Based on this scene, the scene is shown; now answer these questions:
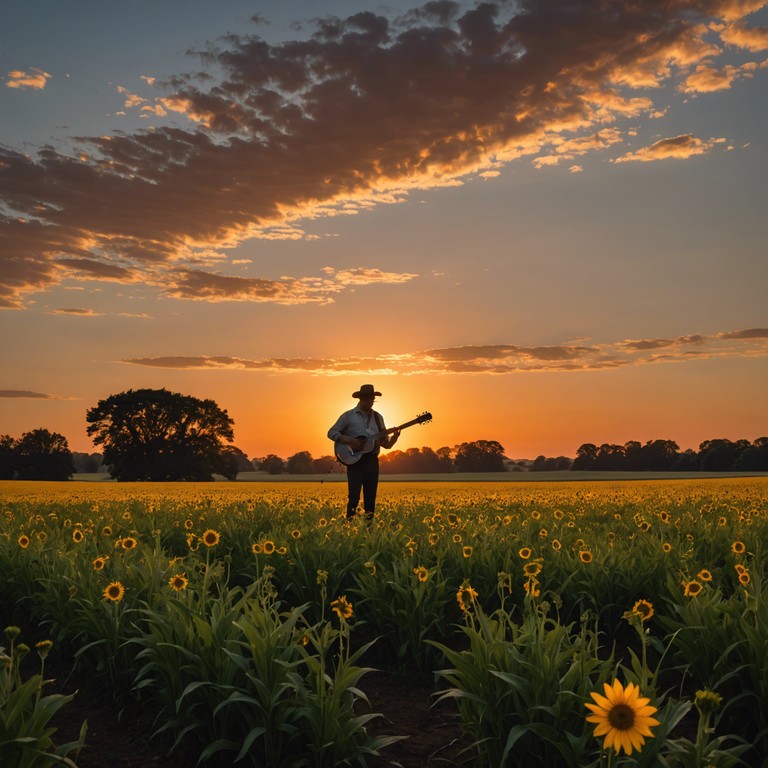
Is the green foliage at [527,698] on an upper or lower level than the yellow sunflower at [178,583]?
lower

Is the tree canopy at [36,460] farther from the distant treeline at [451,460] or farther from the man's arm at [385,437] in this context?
the man's arm at [385,437]

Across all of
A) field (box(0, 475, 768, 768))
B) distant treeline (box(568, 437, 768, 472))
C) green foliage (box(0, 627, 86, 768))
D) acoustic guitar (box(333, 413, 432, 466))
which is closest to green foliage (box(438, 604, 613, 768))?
field (box(0, 475, 768, 768))

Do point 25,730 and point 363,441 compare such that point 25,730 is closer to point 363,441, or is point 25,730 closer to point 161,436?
point 363,441

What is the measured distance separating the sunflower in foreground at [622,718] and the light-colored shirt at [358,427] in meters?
11.7

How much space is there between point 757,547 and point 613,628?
272 cm

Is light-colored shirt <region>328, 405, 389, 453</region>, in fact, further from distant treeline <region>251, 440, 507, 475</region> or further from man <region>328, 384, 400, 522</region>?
distant treeline <region>251, 440, 507, 475</region>

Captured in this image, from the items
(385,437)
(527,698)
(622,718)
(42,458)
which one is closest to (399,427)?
(385,437)

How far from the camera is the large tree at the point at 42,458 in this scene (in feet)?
292

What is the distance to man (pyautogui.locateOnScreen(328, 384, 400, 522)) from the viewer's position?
46.2 ft

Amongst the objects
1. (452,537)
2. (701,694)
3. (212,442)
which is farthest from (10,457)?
(701,694)

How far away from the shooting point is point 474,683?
14.8ft

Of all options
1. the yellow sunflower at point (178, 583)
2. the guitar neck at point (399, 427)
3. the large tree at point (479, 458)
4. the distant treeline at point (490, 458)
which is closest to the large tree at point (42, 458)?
the distant treeline at point (490, 458)

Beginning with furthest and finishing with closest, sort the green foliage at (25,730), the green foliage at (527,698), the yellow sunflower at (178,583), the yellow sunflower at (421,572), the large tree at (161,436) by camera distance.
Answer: the large tree at (161,436)
the yellow sunflower at (421,572)
the yellow sunflower at (178,583)
the green foliage at (527,698)
the green foliage at (25,730)

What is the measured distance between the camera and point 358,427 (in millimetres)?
14273
